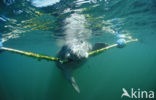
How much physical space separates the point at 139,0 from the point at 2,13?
35.9 feet

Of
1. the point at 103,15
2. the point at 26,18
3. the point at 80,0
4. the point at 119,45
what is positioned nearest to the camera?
the point at 80,0

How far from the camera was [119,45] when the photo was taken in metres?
9.02

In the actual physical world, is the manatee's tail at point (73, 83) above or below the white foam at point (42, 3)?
below

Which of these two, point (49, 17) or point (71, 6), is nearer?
point (71, 6)

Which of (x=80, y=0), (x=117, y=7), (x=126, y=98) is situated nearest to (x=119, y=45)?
(x=117, y=7)

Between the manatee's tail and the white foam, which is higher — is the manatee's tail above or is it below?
below

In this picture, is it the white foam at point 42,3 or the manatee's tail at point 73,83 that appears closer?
the manatee's tail at point 73,83

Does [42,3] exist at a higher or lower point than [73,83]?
higher

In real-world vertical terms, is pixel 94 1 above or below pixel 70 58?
above

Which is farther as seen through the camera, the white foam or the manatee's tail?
the white foam

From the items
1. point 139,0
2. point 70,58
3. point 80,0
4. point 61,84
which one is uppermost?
point 80,0

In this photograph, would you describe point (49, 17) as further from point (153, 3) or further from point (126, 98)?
point (126, 98)

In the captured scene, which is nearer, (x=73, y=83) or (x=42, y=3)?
(x=73, y=83)

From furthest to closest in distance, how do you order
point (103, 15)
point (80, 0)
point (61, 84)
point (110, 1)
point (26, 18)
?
point (61, 84)
point (103, 15)
point (26, 18)
point (110, 1)
point (80, 0)
